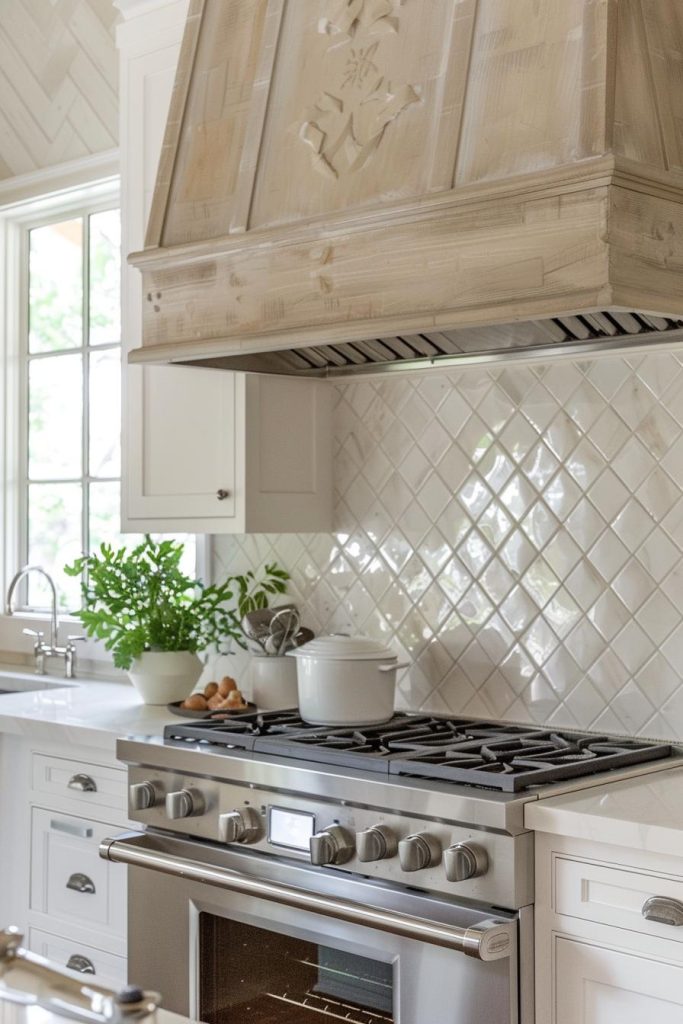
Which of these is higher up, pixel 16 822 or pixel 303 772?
pixel 303 772

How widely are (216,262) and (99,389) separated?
1.48 m

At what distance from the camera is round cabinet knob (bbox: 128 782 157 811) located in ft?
8.14

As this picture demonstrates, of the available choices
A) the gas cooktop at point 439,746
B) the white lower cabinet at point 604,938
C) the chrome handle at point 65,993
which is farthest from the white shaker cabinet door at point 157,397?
the chrome handle at point 65,993

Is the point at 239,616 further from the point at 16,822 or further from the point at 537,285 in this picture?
the point at 537,285

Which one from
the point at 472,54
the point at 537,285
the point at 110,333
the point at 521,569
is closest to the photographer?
the point at 537,285

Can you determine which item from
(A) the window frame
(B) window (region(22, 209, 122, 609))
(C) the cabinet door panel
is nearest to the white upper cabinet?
(C) the cabinet door panel

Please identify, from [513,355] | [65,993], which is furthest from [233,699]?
[65,993]

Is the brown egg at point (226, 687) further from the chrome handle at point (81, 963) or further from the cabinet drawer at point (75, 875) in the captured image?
the chrome handle at point (81, 963)

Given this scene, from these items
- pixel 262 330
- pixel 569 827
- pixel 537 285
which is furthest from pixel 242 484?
pixel 569 827

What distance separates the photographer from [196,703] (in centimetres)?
294

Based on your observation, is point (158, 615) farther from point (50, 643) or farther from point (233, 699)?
point (50, 643)

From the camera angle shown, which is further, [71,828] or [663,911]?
[71,828]

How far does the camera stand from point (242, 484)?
2.86m

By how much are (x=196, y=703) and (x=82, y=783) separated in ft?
1.06
